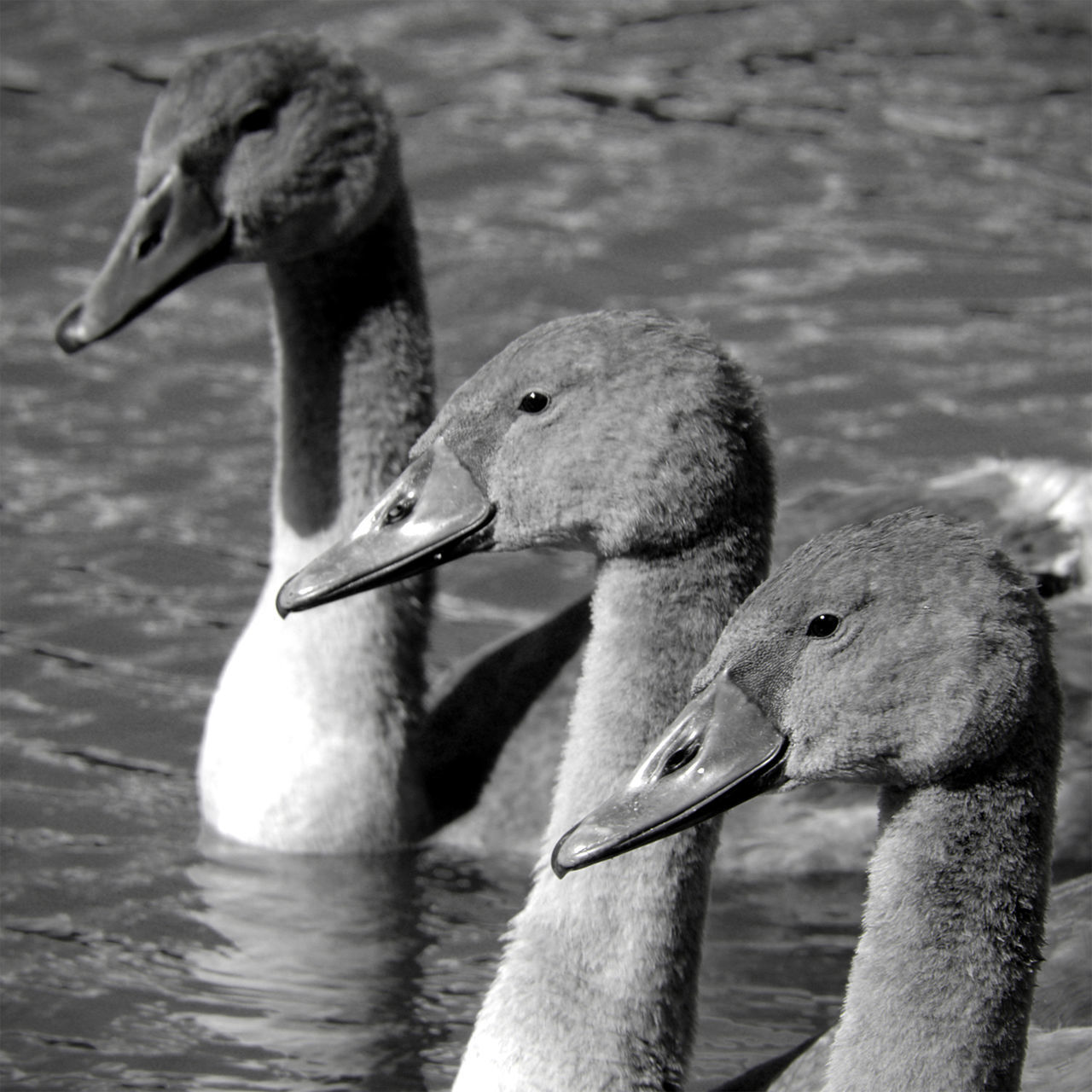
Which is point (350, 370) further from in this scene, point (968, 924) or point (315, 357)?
point (968, 924)

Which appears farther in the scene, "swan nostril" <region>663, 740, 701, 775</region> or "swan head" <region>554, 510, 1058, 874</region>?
"swan nostril" <region>663, 740, 701, 775</region>

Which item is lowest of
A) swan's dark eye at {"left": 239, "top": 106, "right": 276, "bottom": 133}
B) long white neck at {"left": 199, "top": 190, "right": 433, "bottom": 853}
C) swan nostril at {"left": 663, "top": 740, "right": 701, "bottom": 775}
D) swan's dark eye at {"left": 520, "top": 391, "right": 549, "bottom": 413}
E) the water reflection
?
the water reflection

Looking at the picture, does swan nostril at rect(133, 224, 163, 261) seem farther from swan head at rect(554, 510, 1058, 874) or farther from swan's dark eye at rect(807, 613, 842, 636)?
swan's dark eye at rect(807, 613, 842, 636)

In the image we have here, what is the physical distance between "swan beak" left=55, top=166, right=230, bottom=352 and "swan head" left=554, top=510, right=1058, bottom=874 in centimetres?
286

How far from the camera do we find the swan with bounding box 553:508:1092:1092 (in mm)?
4273

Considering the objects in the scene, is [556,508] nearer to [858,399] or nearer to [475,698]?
[475,698]

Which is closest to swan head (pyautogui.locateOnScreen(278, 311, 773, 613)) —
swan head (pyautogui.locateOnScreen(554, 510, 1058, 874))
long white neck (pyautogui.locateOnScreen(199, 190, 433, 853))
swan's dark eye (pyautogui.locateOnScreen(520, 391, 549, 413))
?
swan's dark eye (pyautogui.locateOnScreen(520, 391, 549, 413))

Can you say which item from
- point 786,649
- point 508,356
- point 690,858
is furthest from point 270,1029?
point 786,649

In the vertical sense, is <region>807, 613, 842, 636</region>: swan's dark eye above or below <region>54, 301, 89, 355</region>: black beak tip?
above

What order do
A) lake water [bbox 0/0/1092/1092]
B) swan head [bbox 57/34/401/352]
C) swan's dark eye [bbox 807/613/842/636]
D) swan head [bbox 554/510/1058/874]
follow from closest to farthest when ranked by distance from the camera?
swan head [bbox 554/510/1058/874]
swan's dark eye [bbox 807/613/842/636]
lake water [bbox 0/0/1092/1092]
swan head [bbox 57/34/401/352]

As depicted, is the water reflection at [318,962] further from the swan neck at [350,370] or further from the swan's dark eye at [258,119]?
the swan's dark eye at [258,119]

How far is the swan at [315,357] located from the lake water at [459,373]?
0.26 m

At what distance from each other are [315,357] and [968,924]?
3.32 metres

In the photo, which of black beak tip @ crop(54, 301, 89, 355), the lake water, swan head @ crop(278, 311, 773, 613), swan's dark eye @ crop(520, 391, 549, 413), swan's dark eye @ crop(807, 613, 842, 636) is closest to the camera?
swan's dark eye @ crop(807, 613, 842, 636)
